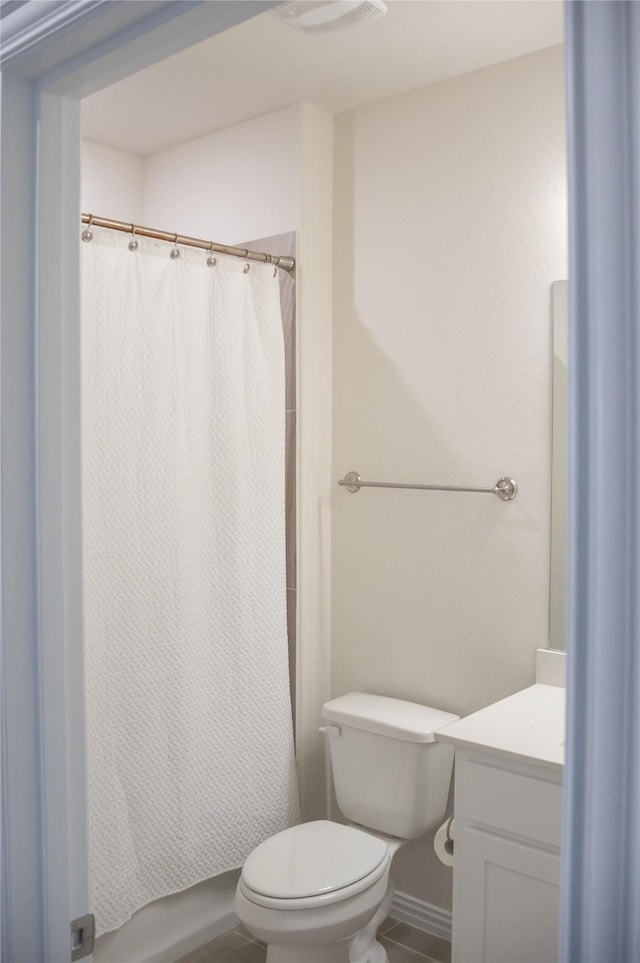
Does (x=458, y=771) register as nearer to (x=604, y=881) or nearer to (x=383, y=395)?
(x=383, y=395)

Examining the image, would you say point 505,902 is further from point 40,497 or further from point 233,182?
point 233,182

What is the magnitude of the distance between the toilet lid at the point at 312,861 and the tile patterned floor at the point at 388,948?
42cm

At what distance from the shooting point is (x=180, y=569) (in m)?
2.35

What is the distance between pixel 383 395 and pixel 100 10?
6.05 feet

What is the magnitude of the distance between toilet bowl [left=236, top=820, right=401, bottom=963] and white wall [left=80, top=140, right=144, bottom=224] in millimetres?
2183

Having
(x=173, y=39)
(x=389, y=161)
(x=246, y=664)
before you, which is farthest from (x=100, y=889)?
(x=389, y=161)

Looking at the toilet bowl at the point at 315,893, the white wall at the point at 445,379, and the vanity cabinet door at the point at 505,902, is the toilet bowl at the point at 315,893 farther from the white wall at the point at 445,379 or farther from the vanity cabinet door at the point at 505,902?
the white wall at the point at 445,379

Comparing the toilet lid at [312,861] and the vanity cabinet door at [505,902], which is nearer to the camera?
the vanity cabinet door at [505,902]

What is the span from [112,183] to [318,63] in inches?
41.9

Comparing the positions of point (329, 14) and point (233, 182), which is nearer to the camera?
point (329, 14)

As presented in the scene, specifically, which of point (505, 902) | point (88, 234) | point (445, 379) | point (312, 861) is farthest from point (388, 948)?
point (88, 234)

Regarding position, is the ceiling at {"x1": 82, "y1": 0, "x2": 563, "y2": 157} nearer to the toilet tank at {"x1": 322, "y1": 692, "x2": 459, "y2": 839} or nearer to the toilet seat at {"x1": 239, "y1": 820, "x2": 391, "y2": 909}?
the toilet tank at {"x1": 322, "y1": 692, "x2": 459, "y2": 839}

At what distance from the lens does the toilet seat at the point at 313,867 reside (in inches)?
78.6

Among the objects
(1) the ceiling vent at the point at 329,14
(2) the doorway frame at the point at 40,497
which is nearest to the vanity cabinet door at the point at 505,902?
(2) the doorway frame at the point at 40,497
